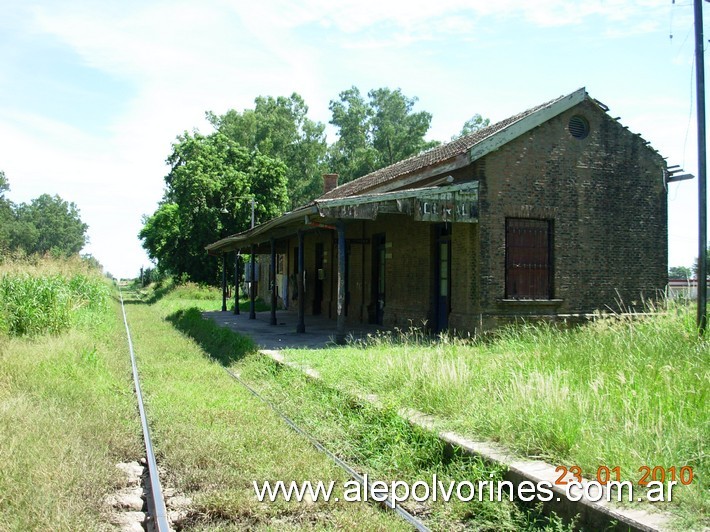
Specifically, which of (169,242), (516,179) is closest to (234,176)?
(169,242)

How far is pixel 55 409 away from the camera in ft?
22.5

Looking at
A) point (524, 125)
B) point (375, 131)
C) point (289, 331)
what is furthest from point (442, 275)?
point (375, 131)

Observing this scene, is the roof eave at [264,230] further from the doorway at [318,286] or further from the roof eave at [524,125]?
the roof eave at [524,125]

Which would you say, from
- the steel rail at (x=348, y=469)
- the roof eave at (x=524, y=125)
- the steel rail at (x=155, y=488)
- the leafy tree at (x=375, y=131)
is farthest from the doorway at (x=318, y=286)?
the leafy tree at (x=375, y=131)

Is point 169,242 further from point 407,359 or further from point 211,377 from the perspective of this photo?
point 407,359

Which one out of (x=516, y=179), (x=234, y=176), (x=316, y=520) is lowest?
(x=316, y=520)

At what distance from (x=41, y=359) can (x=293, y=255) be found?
620 inches

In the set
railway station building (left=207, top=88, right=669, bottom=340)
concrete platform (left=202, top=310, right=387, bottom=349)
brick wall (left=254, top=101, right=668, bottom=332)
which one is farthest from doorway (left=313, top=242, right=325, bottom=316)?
Result: brick wall (left=254, top=101, right=668, bottom=332)

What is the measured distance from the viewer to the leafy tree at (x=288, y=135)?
52625 millimetres

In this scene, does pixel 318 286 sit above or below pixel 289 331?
above

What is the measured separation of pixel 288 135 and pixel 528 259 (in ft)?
142

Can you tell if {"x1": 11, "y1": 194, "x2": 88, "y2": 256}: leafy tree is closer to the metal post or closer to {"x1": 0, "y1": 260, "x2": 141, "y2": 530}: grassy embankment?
{"x1": 0, "y1": 260, "x2": 141, "y2": 530}: grassy embankment

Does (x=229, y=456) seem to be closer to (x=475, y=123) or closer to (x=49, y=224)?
→ (x=475, y=123)

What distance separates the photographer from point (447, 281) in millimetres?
14117
